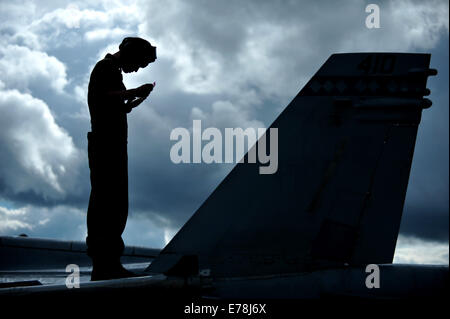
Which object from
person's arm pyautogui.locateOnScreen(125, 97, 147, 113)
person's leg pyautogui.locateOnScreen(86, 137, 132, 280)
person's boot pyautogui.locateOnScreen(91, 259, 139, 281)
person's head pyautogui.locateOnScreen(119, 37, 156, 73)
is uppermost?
person's head pyautogui.locateOnScreen(119, 37, 156, 73)

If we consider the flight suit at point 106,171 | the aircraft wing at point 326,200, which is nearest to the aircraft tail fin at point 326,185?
the aircraft wing at point 326,200

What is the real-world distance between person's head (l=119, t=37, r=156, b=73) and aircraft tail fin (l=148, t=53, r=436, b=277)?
133cm

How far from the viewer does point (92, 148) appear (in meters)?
3.89

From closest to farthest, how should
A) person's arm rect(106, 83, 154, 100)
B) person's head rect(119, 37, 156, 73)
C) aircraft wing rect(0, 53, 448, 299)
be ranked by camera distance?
aircraft wing rect(0, 53, 448, 299)
person's arm rect(106, 83, 154, 100)
person's head rect(119, 37, 156, 73)

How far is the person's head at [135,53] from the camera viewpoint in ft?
13.1

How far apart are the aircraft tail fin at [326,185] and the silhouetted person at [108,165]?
0.48 metres

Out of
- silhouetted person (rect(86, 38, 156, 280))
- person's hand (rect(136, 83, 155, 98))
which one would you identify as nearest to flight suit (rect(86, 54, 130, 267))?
silhouetted person (rect(86, 38, 156, 280))

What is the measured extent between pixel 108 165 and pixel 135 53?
42.6 inches

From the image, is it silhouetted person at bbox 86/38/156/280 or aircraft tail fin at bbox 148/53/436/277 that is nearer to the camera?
silhouetted person at bbox 86/38/156/280

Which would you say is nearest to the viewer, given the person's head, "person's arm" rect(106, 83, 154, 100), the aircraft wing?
the aircraft wing

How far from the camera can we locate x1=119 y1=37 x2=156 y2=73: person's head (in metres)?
4.00

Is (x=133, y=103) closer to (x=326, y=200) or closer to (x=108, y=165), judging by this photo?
(x=108, y=165)

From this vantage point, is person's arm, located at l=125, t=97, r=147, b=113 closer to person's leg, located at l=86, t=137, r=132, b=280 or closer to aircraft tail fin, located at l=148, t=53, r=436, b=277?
person's leg, located at l=86, t=137, r=132, b=280
